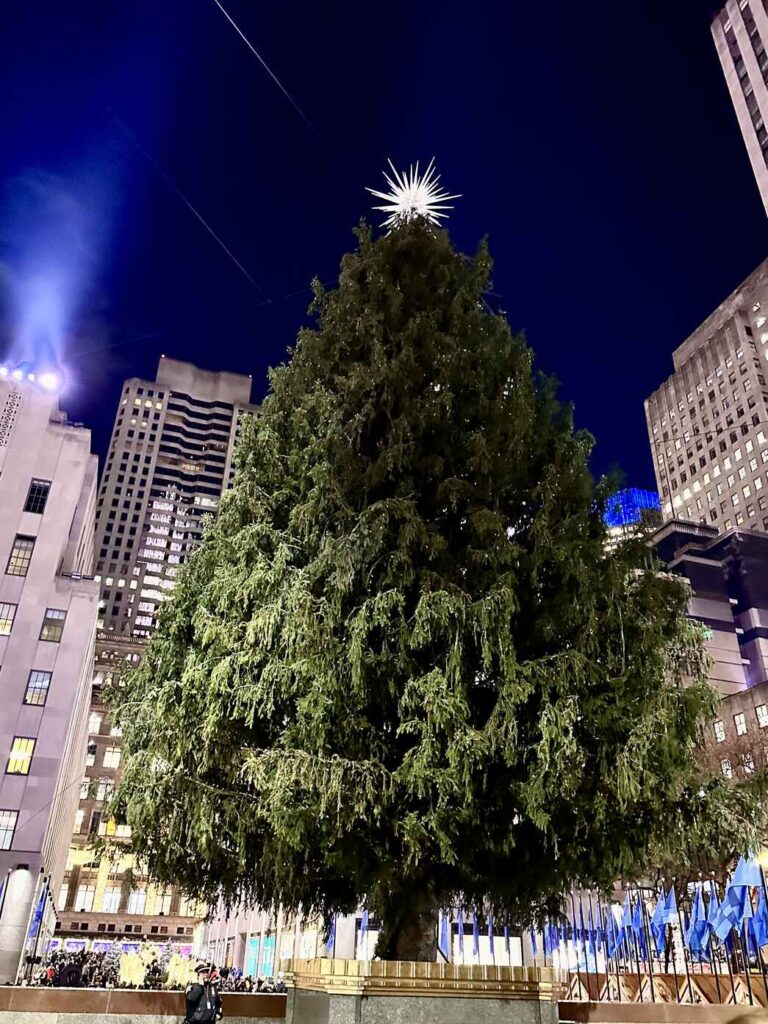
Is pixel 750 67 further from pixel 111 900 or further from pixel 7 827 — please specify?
pixel 111 900

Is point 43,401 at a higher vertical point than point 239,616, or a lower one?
higher

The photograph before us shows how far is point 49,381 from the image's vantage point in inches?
2403

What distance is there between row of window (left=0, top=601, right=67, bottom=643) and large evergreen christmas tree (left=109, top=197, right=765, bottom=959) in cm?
4044

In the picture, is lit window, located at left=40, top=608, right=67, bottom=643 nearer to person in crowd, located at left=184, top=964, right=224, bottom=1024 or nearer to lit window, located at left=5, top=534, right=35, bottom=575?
lit window, located at left=5, top=534, right=35, bottom=575

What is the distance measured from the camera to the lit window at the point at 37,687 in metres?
50.4

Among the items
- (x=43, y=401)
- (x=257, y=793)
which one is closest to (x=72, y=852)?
(x=43, y=401)

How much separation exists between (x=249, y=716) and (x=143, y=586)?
173 m

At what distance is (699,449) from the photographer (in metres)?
133

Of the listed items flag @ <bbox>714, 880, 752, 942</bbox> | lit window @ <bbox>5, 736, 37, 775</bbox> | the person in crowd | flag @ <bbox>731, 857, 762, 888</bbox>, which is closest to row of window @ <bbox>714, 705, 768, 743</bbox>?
flag @ <bbox>714, 880, 752, 942</bbox>

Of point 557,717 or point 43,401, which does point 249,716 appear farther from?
point 43,401

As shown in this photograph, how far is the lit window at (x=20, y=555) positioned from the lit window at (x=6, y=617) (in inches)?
98.5

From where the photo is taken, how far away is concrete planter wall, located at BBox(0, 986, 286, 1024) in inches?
525

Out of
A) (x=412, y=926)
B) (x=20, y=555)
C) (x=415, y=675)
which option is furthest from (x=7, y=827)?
(x=415, y=675)

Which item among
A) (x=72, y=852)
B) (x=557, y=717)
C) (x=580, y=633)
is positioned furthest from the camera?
(x=72, y=852)
